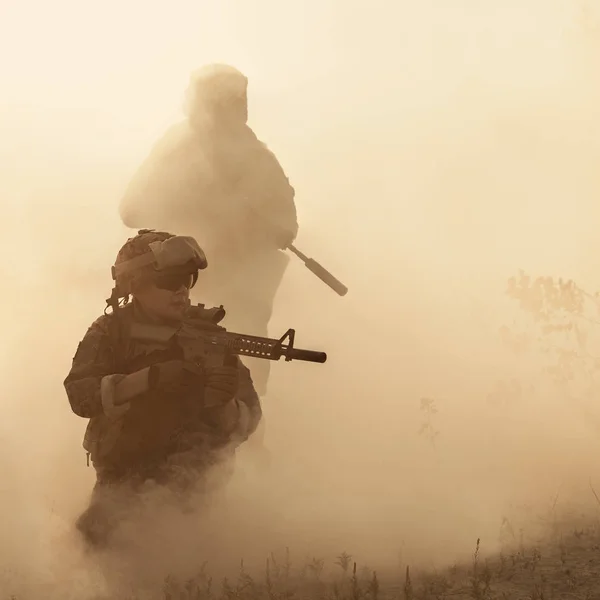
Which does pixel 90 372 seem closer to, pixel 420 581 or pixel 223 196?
pixel 420 581

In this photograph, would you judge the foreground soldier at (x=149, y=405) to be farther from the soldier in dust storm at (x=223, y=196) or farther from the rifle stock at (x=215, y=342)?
the soldier in dust storm at (x=223, y=196)

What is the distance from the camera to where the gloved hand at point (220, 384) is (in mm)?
5090

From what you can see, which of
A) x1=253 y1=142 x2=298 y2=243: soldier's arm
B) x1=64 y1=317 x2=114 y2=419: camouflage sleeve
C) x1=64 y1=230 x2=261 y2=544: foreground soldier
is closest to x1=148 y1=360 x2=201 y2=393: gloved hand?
x1=64 y1=230 x2=261 y2=544: foreground soldier

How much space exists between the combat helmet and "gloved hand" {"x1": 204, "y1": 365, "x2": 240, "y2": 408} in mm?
695

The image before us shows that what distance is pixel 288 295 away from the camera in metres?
11.0

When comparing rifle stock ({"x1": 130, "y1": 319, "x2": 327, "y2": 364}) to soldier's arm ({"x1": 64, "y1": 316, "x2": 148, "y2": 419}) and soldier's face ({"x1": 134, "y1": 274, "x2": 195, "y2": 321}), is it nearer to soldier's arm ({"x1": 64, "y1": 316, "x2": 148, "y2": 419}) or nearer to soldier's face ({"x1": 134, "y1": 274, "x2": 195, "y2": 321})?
soldier's face ({"x1": 134, "y1": 274, "x2": 195, "y2": 321})

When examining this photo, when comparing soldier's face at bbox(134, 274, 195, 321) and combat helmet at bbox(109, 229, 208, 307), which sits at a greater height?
combat helmet at bbox(109, 229, 208, 307)

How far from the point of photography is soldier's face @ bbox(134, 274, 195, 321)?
5.41 metres

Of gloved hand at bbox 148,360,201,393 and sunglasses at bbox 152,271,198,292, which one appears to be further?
sunglasses at bbox 152,271,198,292

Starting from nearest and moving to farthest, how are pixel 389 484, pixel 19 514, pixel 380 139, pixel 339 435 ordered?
pixel 19 514 < pixel 389 484 < pixel 339 435 < pixel 380 139

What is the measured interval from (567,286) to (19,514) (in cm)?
701

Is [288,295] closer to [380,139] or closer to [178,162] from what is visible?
[380,139]

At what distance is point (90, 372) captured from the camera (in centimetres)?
526

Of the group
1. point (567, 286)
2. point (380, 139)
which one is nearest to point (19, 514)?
point (567, 286)
